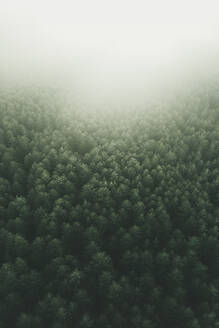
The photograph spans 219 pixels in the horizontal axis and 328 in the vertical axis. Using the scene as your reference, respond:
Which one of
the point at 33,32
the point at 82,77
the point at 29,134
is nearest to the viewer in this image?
the point at 29,134

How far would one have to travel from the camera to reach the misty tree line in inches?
256

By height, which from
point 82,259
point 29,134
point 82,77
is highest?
point 82,77

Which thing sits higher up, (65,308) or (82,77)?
(82,77)

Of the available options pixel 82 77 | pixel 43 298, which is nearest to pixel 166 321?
pixel 43 298

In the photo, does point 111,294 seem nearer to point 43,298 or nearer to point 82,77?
point 43,298

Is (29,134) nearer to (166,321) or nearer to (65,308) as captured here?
(65,308)

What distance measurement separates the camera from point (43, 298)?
6547mm

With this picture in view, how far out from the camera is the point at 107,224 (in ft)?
25.0

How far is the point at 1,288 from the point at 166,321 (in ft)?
13.0

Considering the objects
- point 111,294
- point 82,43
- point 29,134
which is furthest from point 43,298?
point 82,43

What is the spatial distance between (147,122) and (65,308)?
7.36 m

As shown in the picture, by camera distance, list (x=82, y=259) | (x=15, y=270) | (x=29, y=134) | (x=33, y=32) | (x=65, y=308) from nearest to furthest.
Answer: (x=65, y=308) → (x=15, y=270) → (x=82, y=259) → (x=29, y=134) → (x=33, y=32)

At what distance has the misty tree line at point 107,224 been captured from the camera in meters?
6.50

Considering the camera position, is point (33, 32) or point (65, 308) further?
point (33, 32)
